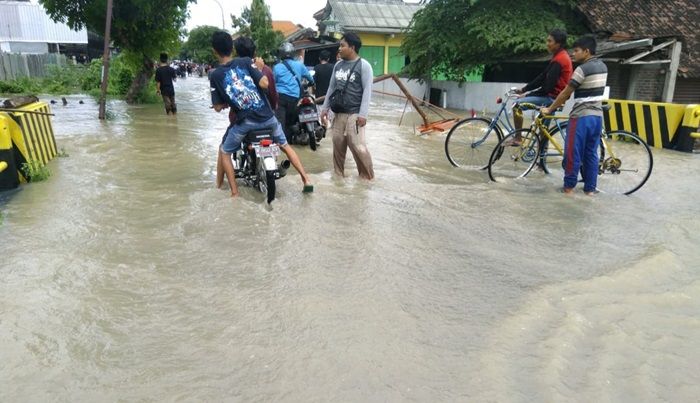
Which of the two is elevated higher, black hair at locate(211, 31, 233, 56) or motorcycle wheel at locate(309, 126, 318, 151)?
black hair at locate(211, 31, 233, 56)

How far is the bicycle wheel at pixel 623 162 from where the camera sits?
6418mm

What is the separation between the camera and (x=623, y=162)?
22.3ft

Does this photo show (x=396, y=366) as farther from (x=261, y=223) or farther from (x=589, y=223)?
(x=589, y=223)

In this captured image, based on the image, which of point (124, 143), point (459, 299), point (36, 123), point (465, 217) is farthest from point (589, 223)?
point (124, 143)

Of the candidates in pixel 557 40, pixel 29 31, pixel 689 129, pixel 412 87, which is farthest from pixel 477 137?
pixel 29 31

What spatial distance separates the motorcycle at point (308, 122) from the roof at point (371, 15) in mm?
22466

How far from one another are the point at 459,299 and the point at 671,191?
15.1 feet

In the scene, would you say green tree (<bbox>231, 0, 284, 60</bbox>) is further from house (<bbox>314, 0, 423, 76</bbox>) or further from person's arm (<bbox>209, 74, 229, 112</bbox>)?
person's arm (<bbox>209, 74, 229, 112</bbox>)

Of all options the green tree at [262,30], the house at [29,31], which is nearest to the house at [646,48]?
the green tree at [262,30]

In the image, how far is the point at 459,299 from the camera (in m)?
3.53

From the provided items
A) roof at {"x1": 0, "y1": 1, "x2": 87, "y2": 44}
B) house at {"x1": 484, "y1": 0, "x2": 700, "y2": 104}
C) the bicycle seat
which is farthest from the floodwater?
roof at {"x1": 0, "y1": 1, "x2": 87, "y2": 44}

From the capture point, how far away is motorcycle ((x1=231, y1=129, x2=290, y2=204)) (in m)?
5.40

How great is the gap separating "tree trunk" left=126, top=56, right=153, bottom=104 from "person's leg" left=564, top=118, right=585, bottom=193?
51.5 feet

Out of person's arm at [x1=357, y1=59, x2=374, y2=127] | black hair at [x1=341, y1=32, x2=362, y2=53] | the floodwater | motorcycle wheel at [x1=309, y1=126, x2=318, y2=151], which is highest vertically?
black hair at [x1=341, y1=32, x2=362, y2=53]
